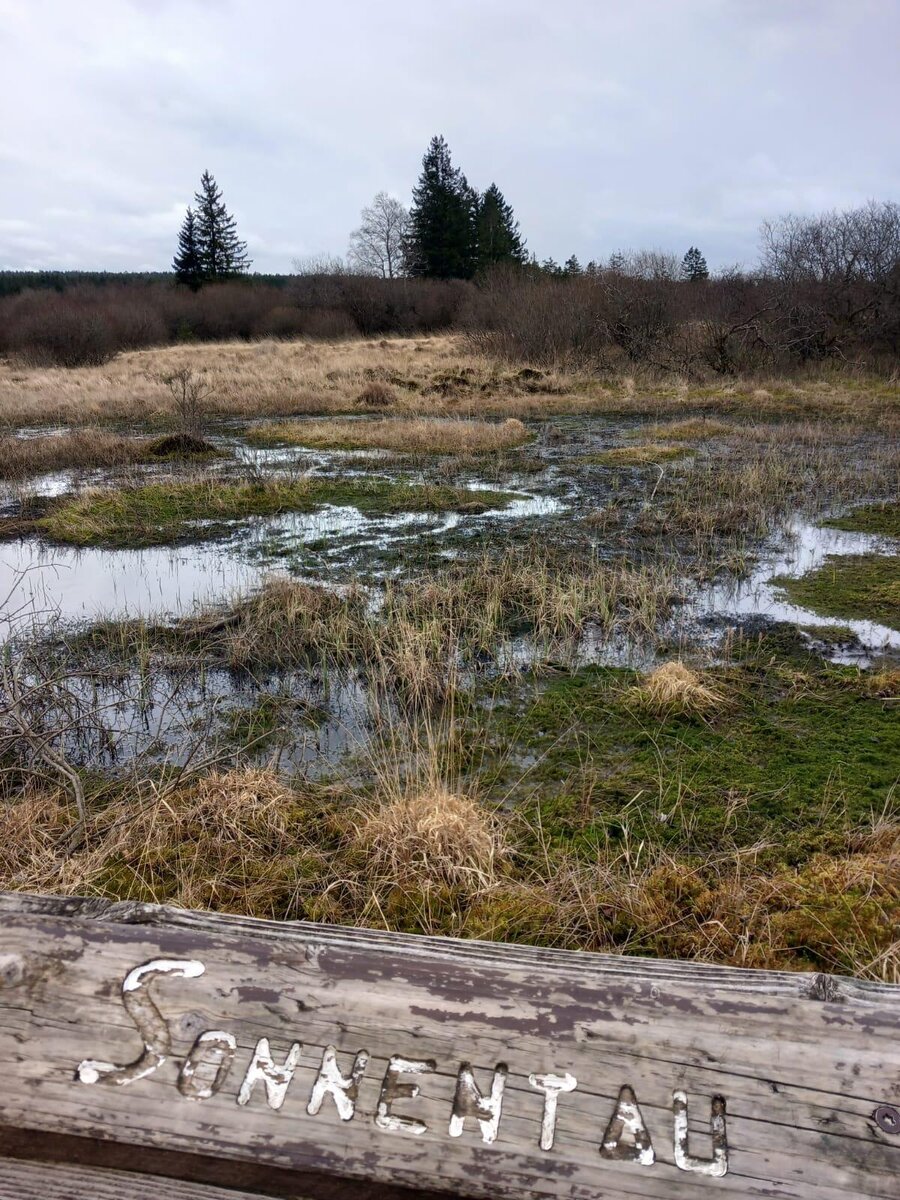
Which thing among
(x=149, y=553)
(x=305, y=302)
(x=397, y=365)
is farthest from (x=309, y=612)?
(x=305, y=302)

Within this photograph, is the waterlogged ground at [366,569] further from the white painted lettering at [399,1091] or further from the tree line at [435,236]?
the tree line at [435,236]

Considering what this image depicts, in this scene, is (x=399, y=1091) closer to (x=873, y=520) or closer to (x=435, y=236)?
(x=873, y=520)

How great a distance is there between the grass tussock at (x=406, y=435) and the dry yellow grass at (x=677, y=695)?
362 inches

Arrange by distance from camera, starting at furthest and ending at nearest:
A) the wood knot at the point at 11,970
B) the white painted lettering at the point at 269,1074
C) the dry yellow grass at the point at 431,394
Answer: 1. the dry yellow grass at the point at 431,394
2. the wood knot at the point at 11,970
3. the white painted lettering at the point at 269,1074

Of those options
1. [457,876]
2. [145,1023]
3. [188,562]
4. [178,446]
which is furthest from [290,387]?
[145,1023]

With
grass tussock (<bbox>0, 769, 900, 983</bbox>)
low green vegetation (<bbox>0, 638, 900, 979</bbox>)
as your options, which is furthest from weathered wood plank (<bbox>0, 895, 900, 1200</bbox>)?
grass tussock (<bbox>0, 769, 900, 983</bbox>)

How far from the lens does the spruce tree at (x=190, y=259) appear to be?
48.4 meters

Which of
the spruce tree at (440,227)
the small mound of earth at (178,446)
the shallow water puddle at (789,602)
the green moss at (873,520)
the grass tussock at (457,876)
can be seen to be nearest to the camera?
the grass tussock at (457,876)

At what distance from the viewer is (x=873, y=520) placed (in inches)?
367

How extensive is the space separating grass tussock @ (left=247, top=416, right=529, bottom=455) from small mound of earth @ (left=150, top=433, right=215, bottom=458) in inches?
61.0

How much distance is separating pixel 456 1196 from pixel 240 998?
458mm

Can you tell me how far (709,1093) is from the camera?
4.19 feet

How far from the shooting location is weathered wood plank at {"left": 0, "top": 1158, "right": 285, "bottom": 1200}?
126 centimetres

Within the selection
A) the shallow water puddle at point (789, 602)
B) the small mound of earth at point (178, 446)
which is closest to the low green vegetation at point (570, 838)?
the shallow water puddle at point (789, 602)
